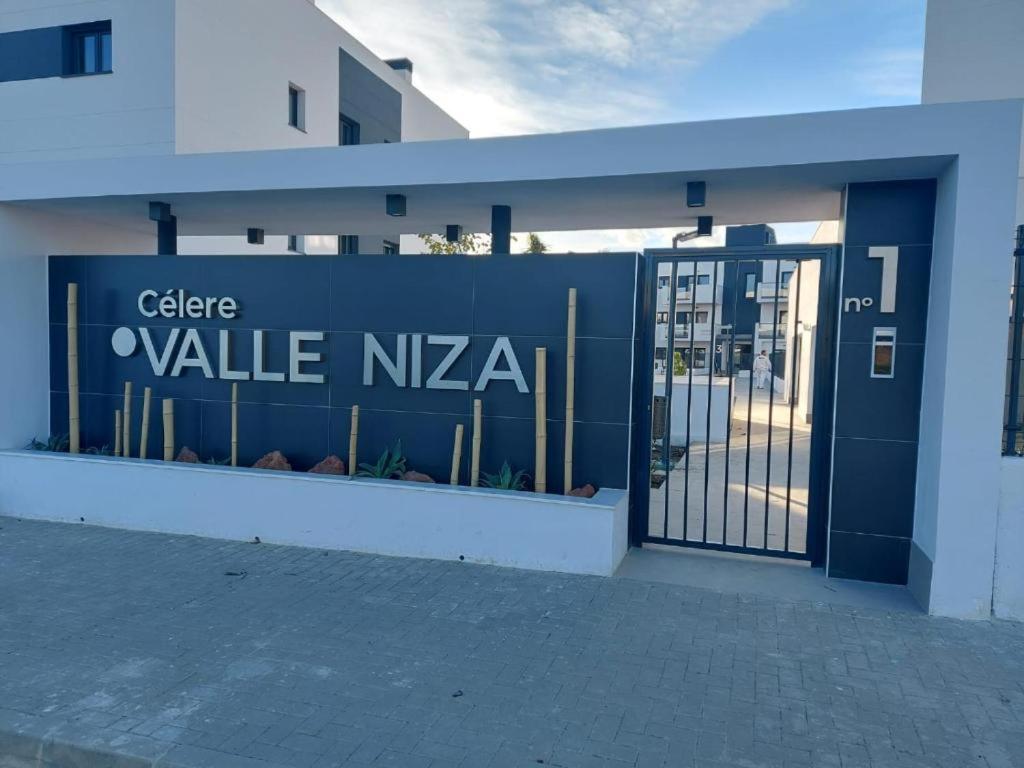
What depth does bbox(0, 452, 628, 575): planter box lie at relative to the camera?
20.1 ft

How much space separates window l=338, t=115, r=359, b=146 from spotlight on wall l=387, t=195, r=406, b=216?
1372 centimetres

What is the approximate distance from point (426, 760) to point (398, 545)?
3126mm

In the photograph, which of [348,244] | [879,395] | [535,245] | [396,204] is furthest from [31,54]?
[535,245]

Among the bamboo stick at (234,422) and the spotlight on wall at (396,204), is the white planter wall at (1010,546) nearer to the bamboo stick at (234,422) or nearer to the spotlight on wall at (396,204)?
the spotlight on wall at (396,204)

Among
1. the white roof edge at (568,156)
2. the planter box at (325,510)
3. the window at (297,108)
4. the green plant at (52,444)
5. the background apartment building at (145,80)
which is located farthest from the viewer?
the window at (297,108)

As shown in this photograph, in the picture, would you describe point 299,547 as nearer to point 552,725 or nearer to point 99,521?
point 99,521

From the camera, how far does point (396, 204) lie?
7215 millimetres

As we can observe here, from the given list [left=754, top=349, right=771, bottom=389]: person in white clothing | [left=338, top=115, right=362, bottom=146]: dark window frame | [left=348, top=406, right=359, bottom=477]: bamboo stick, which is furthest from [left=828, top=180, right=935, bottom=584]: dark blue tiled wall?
[left=338, top=115, right=362, bottom=146]: dark window frame

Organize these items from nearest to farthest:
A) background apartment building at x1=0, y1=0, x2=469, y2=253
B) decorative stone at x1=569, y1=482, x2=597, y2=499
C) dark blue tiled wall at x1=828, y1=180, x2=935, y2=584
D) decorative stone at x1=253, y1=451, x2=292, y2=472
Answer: dark blue tiled wall at x1=828, y1=180, x2=935, y2=584, decorative stone at x1=569, y1=482, x2=597, y2=499, decorative stone at x1=253, y1=451, x2=292, y2=472, background apartment building at x1=0, y1=0, x2=469, y2=253

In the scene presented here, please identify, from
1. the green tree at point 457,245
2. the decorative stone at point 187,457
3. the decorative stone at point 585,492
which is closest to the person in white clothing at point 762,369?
the green tree at point 457,245

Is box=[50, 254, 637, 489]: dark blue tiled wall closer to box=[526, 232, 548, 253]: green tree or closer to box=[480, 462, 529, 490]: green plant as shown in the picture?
box=[480, 462, 529, 490]: green plant

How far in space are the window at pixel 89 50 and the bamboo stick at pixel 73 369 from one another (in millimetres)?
7633

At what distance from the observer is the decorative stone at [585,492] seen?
21.3 ft

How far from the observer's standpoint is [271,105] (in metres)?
15.9
